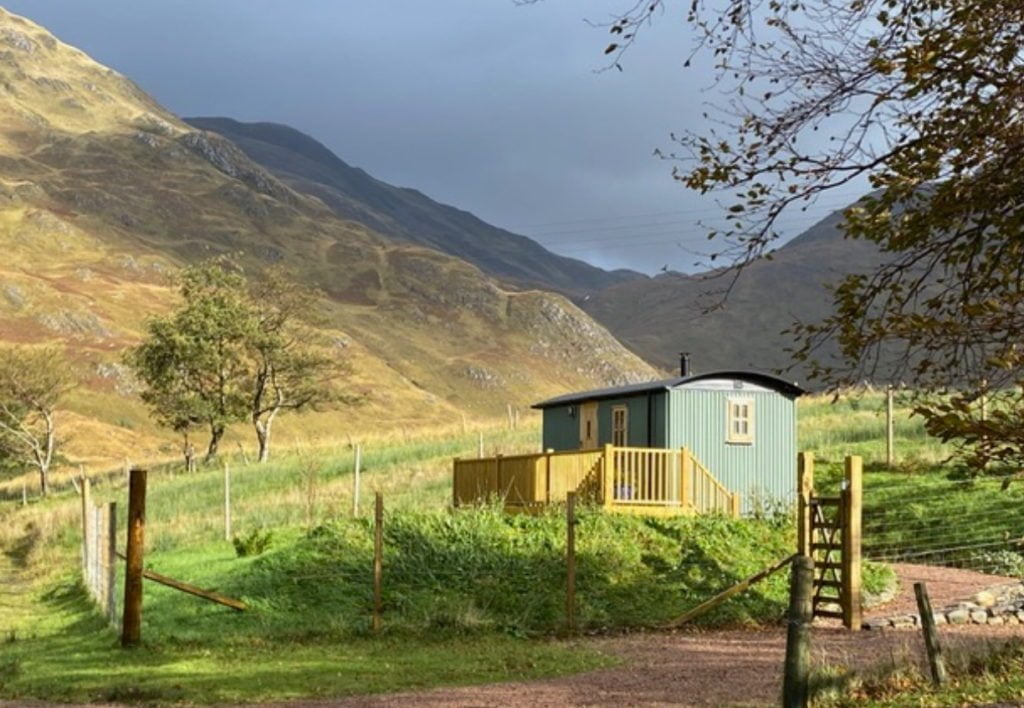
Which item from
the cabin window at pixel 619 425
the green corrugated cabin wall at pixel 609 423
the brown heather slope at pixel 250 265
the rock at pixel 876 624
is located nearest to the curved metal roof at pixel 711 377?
the green corrugated cabin wall at pixel 609 423

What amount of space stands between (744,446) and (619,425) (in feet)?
10.1

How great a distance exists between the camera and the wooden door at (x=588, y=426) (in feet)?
102

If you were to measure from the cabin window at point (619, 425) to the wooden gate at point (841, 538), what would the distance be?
11.4 metres

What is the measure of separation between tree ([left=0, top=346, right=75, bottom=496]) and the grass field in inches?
1182

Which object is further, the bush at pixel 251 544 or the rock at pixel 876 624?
the bush at pixel 251 544

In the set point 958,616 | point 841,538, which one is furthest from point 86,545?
point 958,616

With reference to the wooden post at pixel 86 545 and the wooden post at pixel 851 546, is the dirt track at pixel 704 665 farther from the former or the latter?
the wooden post at pixel 86 545

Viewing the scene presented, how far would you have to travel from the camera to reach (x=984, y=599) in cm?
1705

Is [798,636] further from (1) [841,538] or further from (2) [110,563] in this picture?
(2) [110,563]

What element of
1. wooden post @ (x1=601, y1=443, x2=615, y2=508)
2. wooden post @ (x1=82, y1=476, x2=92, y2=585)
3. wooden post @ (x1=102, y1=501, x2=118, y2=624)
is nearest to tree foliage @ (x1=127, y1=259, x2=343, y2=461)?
wooden post @ (x1=82, y1=476, x2=92, y2=585)

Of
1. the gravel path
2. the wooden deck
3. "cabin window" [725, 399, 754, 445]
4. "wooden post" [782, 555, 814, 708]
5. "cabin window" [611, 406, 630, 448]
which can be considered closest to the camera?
"wooden post" [782, 555, 814, 708]

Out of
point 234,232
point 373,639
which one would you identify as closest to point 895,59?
point 373,639

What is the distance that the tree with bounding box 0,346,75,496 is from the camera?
183 ft

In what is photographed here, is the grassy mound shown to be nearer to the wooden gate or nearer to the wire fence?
the wooden gate
